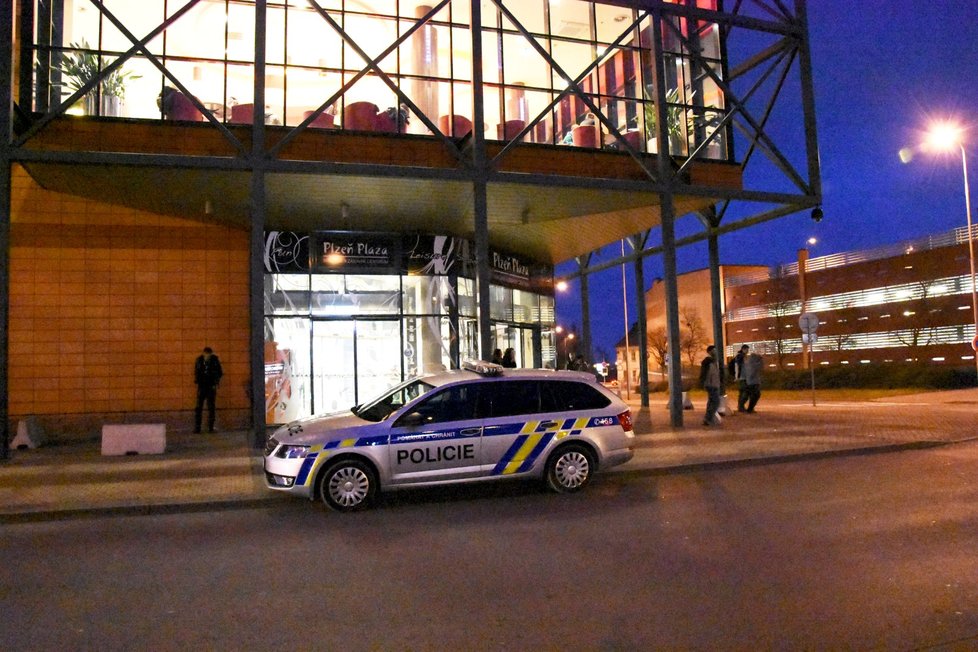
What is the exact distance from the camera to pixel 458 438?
30.4ft

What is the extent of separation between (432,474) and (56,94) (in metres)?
12.1

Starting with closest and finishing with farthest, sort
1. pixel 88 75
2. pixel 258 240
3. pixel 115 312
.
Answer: pixel 258 240 < pixel 88 75 < pixel 115 312

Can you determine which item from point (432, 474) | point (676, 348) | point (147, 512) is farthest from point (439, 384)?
point (676, 348)

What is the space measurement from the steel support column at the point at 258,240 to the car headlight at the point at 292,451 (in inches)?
181

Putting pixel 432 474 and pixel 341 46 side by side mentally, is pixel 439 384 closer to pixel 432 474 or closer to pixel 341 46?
pixel 432 474

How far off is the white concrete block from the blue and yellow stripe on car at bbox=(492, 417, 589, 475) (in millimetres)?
7281

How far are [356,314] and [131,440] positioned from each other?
21.8ft

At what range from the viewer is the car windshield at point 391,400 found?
9.42 m

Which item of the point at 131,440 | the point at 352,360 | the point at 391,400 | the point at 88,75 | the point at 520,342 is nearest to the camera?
the point at 391,400

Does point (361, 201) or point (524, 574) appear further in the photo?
point (361, 201)

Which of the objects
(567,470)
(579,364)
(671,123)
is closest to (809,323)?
(579,364)

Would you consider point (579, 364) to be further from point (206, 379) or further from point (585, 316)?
point (206, 379)

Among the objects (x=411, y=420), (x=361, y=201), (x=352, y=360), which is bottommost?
(x=411, y=420)

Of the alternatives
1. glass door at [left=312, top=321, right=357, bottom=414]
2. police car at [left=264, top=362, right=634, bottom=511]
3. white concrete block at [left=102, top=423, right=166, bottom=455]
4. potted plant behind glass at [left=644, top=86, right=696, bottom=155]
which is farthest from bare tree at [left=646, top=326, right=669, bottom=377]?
police car at [left=264, top=362, right=634, bottom=511]
